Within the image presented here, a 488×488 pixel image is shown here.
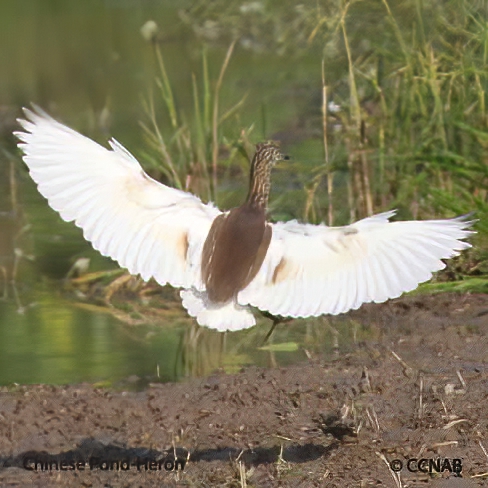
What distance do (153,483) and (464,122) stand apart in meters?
3.43

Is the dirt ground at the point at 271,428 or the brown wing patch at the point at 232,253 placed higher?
the brown wing patch at the point at 232,253

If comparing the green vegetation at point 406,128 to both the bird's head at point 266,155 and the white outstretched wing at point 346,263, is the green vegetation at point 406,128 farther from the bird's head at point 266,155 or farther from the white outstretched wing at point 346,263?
the white outstretched wing at point 346,263

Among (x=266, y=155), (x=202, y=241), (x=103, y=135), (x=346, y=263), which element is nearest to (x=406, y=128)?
(x=266, y=155)

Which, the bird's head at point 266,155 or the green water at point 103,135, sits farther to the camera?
the green water at point 103,135

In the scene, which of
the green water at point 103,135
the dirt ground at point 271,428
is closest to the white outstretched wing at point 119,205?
the dirt ground at point 271,428

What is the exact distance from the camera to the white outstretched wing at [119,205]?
16.0 ft

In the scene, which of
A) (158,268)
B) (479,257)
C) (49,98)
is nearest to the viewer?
(158,268)

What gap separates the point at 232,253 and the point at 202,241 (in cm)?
19

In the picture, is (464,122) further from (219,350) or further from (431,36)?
(219,350)

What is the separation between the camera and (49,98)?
12867 mm

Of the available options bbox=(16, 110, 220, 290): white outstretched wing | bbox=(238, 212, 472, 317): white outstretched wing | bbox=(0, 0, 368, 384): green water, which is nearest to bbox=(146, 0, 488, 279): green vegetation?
bbox=(0, 0, 368, 384): green water

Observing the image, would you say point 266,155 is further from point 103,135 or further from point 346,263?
point 103,135

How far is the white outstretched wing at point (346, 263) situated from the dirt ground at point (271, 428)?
16.8 inches

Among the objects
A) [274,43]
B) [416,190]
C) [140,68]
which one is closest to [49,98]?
[140,68]
